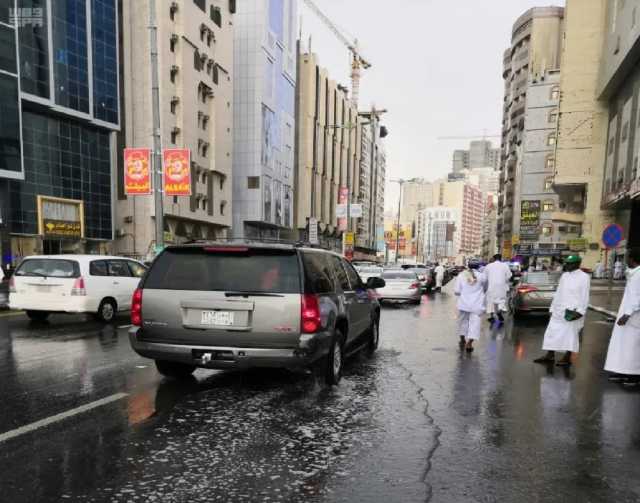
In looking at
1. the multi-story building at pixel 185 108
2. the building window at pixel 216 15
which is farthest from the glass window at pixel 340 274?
the building window at pixel 216 15

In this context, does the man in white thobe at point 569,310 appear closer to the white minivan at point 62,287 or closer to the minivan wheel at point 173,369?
the minivan wheel at point 173,369

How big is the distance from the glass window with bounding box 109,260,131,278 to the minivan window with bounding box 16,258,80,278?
3.31 ft

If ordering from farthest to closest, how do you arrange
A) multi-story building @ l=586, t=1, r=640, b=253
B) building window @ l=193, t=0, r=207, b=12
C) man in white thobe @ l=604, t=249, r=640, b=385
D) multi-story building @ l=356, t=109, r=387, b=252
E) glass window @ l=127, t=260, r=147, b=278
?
multi-story building @ l=356, t=109, r=387, b=252
building window @ l=193, t=0, r=207, b=12
multi-story building @ l=586, t=1, r=640, b=253
glass window @ l=127, t=260, r=147, b=278
man in white thobe @ l=604, t=249, r=640, b=385

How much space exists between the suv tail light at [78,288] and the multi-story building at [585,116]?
44248 mm

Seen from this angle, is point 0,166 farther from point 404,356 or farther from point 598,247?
point 598,247

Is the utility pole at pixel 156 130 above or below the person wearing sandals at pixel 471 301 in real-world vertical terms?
above

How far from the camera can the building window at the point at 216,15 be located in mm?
49150

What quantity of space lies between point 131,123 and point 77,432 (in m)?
42.5

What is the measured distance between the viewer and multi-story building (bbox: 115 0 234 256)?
41.3 meters

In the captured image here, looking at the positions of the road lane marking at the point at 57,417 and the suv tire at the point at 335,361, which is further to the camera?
the suv tire at the point at 335,361

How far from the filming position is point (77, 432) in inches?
165

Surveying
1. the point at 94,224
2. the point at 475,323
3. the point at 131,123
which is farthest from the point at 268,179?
the point at 475,323

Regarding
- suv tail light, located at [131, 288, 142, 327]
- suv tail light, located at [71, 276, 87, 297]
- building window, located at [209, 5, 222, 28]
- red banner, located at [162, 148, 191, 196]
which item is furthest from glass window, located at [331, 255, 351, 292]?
building window, located at [209, 5, 222, 28]

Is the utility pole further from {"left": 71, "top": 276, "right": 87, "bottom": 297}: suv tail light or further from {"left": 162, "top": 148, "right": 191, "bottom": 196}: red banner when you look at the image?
{"left": 162, "top": 148, "right": 191, "bottom": 196}: red banner
